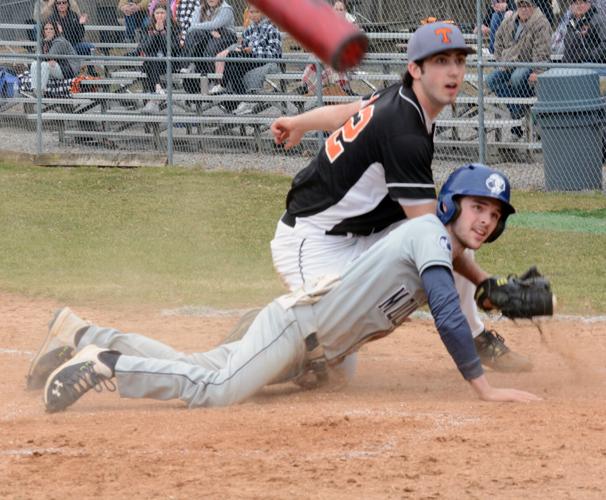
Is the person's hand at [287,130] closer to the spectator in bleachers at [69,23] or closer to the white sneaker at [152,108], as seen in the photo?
the white sneaker at [152,108]

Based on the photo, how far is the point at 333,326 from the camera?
5.13 meters

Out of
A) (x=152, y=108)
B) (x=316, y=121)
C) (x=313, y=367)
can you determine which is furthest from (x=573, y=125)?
(x=313, y=367)

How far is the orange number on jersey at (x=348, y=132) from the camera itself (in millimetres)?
5574

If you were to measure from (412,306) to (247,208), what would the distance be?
740cm

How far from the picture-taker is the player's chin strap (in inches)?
205

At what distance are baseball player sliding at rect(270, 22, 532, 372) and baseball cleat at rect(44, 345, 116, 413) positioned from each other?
4.09 ft

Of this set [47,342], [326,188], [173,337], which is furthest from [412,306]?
[173,337]

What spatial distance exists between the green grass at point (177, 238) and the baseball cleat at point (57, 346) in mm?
2345

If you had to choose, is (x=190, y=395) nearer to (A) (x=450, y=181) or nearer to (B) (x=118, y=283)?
(A) (x=450, y=181)

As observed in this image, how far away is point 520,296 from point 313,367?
1.00 m

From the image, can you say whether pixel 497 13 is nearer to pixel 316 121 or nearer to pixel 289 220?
pixel 316 121

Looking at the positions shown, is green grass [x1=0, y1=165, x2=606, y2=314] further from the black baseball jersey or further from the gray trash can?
the black baseball jersey

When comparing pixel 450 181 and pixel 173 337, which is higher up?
pixel 450 181

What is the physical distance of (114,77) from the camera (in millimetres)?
18078
